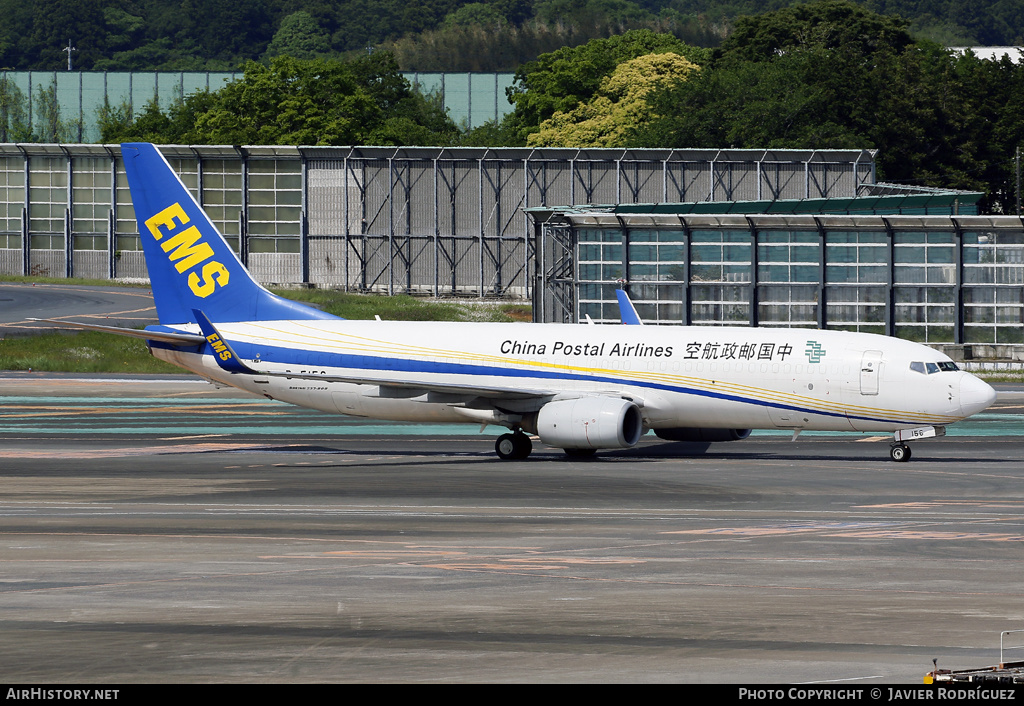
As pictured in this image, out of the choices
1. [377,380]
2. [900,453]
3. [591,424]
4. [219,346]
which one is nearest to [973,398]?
[900,453]

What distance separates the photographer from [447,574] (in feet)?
86.3

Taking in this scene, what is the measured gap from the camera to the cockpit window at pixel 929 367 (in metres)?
44.8

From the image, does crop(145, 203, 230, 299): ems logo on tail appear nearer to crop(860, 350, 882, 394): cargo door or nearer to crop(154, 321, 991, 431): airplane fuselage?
crop(154, 321, 991, 431): airplane fuselage

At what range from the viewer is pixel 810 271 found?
3465 inches

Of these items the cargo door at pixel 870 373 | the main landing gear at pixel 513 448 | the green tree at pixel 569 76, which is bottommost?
the main landing gear at pixel 513 448

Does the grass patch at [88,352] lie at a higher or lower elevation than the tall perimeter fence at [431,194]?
lower

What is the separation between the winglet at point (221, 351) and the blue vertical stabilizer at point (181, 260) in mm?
3256

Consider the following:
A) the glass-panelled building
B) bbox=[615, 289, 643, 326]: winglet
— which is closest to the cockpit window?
bbox=[615, 289, 643, 326]: winglet

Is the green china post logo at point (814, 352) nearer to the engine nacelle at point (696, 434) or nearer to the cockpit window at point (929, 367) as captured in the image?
the cockpit window at point (929, 367)

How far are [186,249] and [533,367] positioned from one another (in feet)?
46.7

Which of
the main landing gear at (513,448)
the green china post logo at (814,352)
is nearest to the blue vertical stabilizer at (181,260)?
the main landing gear at (513,448)

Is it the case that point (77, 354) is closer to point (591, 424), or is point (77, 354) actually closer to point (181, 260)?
point (181, 260)

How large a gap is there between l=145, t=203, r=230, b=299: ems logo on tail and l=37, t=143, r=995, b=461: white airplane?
0.04 metres

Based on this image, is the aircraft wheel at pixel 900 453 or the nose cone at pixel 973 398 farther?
the aircraft wheel at pixel 900 453
